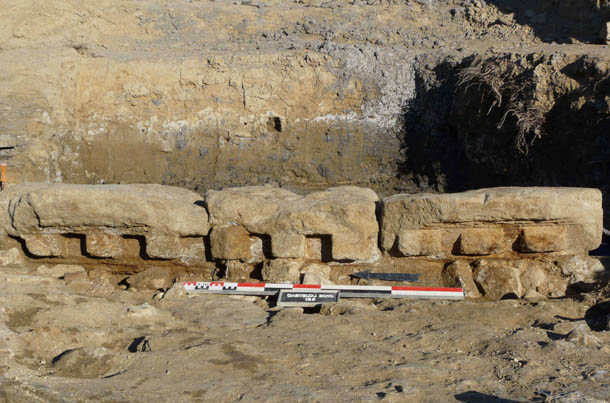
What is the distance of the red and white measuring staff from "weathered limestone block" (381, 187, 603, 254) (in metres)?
0.42

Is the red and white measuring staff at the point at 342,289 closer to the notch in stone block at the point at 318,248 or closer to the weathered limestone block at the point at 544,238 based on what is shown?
the notch in stone block at the point at 318,248

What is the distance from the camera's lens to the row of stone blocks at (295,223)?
4.77 meters

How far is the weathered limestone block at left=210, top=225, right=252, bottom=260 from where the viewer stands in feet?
16.7

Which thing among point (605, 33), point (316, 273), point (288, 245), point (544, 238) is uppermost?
point (605, 33)

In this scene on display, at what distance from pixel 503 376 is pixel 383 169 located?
21.0 ft

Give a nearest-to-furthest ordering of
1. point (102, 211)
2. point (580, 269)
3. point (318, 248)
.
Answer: point (580, 269) < point (102, 211) < point (318, 248)

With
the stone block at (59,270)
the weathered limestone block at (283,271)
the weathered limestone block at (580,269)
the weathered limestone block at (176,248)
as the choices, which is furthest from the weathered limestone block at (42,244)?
the weathered limestone block at (580,269)

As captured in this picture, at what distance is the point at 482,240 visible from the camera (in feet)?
16.0

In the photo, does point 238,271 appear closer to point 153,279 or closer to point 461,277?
point 153,279

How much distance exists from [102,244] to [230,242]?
107 cm

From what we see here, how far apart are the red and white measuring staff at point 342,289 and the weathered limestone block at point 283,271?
0.12 metres

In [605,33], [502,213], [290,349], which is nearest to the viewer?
[290,349]

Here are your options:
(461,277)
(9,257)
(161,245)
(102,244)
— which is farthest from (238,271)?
(9,257)

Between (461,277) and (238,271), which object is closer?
(461,277)
